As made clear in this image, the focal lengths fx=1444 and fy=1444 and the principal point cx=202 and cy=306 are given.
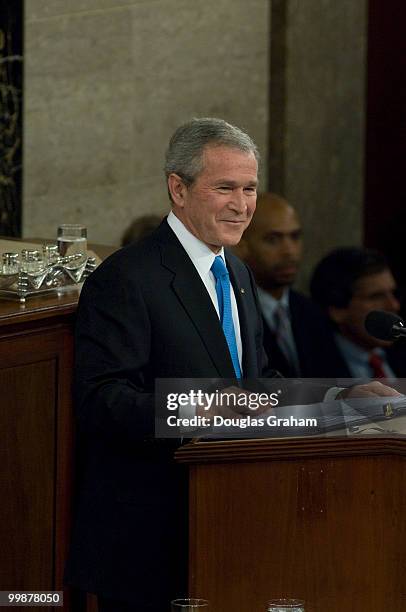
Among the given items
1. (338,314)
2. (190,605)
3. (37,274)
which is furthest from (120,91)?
(190,605)

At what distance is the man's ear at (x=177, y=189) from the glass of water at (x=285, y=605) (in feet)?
3.44

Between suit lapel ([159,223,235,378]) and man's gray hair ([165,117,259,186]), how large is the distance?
19 cm

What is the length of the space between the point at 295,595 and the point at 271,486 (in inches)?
9.5

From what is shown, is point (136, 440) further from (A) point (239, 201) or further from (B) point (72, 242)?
(B) point (72, 242)

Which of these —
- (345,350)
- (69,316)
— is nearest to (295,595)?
(69,316)

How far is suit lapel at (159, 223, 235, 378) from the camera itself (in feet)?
11.5

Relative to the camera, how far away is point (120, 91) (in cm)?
698

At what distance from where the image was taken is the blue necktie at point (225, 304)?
11.7 feet

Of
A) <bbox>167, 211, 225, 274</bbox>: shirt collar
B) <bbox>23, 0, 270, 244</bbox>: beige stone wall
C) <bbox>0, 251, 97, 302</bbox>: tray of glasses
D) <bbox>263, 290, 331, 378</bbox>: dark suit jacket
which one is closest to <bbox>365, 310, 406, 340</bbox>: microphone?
<bbox>167, 211, 225, 274</bbox>: shirt collar

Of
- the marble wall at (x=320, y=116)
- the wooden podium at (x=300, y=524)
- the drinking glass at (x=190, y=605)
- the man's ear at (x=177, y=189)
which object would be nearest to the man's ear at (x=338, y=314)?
the marble wall at (x=320, y=116)

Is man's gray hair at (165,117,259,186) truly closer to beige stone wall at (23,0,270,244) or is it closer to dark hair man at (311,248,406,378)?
dark hair man at (311,248,406,378)

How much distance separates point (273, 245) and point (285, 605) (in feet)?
12.7

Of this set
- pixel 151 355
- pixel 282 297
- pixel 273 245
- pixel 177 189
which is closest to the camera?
pixel 151 355

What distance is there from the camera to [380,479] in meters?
3.11
